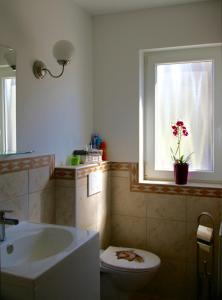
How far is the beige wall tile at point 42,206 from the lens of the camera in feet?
6.17

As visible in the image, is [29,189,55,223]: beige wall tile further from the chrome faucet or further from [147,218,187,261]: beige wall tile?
[147,218,187,261]: beige wall tile

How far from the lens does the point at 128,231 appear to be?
8.71 feet

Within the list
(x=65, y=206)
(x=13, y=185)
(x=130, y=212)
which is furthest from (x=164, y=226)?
(x=13, y=185)

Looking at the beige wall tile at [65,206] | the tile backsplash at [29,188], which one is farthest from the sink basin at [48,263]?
the beige wall tile at [65,206]

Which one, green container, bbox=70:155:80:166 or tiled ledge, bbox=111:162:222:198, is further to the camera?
tiled ledge, bbox=111:162:222:198

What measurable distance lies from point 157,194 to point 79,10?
1.54 m

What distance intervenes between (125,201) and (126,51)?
48.4 inches

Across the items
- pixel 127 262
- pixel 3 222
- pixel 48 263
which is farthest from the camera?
pixel 127 262

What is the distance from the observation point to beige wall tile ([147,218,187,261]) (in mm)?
2477

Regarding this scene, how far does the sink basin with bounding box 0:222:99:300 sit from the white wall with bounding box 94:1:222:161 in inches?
44.6

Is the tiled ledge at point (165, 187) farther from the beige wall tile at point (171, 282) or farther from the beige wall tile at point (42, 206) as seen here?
the beige wall tile at point (42, 206)

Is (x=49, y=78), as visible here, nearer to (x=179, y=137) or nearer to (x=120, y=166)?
(x=120, y=166)

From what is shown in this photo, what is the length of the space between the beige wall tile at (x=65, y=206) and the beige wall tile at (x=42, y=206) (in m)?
0.03

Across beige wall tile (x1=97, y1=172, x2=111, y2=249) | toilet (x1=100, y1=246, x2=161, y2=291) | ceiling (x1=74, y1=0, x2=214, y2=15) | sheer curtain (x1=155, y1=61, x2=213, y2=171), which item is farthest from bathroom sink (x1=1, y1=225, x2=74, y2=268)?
ceiling (x1=74, y1=0, x2=214, y2=15)
